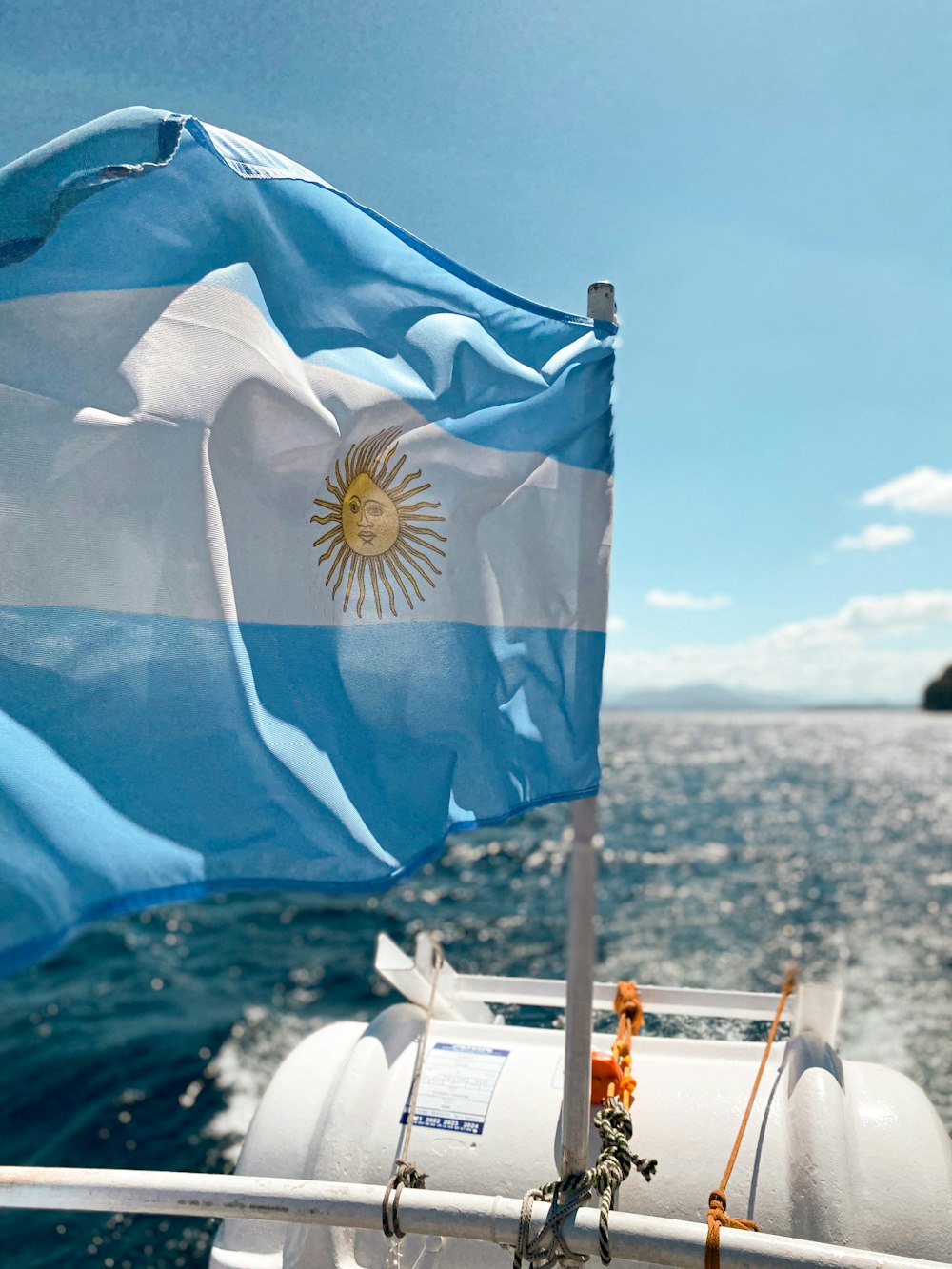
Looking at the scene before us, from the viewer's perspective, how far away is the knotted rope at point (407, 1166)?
3.27m

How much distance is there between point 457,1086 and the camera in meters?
4.75

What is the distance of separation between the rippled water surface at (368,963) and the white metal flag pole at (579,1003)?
21.4 feet

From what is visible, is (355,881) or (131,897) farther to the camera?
(355,881)

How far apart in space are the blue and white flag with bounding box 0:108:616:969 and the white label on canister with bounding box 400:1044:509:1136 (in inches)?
73.2

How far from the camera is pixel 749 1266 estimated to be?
298 centimetres

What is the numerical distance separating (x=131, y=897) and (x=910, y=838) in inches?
1505

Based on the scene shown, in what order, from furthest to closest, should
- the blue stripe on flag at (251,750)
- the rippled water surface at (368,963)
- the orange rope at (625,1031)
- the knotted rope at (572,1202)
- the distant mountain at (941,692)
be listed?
the distant mountain at (941,692) < the rippled water surface at (368,963) < the orange rope at (625,1031) < the knotted rope at (572,1202) < the blue stripe on flag at (251,750)

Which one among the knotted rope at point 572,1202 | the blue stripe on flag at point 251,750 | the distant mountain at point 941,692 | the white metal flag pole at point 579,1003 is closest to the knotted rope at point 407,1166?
the knotted rope at point 572,1202

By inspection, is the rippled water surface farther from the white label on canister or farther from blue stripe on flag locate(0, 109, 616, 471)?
blue stripe on flag locate(0, 109, 616, 471)

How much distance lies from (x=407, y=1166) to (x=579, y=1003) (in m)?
1.01

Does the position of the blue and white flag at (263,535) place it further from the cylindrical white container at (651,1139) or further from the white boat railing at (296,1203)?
the cylindrical white container at (651,1139)

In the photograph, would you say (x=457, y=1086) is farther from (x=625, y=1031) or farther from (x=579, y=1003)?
(x=579, y=1003)

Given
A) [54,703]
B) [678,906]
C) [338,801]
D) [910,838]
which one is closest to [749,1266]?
[338,801]

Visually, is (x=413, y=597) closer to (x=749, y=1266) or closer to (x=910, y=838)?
(x=749, y=1266)
